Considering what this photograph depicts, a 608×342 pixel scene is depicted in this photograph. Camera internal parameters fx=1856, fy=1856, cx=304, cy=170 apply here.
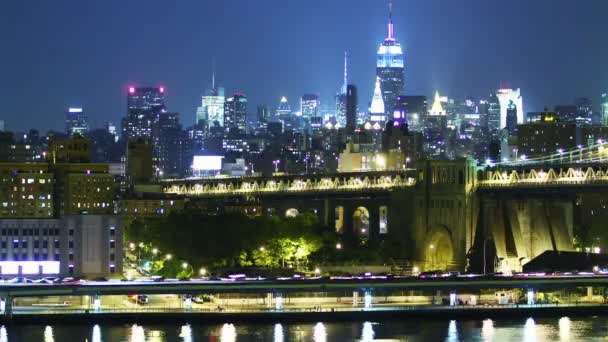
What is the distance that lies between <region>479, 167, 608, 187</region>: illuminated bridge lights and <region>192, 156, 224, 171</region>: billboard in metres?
91.4

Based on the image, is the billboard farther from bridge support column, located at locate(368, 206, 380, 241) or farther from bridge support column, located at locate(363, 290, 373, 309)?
bridge support column, located at locate(363, 290, 373, 309)

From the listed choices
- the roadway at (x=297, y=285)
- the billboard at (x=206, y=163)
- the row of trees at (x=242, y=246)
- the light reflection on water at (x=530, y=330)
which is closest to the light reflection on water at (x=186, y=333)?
the roadway at (x=297, y=285)

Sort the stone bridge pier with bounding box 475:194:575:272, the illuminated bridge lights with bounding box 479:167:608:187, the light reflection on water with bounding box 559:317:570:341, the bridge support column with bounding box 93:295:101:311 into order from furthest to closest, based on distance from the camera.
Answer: the illuminated bridge lights with bounding box 479:167:608:187
the stone bridge pier with bounding box 475:194:575:272
the bridge support column with bounding box 93:295:101:311
the light reflection on water with bounding box 559:317:570:341

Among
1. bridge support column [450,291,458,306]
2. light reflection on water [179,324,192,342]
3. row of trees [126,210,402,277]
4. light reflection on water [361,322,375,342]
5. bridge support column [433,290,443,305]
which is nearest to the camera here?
light reflection on water [179,324,192,342]

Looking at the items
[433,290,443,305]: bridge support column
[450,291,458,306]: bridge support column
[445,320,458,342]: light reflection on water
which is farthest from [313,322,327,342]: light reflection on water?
[433,290,443,305]: bridge support column

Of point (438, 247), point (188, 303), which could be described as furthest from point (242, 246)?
point (188, 303)

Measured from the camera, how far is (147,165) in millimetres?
162875

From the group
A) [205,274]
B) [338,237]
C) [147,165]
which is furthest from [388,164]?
[205,274]

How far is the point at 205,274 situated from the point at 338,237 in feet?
60.3

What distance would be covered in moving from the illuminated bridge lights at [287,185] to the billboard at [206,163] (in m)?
46.4

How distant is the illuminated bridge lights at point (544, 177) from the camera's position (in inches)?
4053

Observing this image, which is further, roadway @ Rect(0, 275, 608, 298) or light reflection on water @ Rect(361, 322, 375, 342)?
roadway @ Rect(0, 275, 608, 298)

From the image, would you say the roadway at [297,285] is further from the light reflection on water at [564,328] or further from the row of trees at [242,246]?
the row of trees at [242,246]

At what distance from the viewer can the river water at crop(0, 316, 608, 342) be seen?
73812mm
